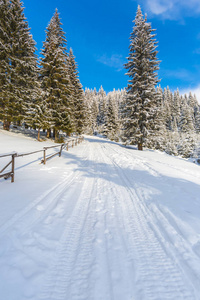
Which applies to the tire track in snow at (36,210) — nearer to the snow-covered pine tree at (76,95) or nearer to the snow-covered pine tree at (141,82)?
the snow-covered pine tree at (141,82)

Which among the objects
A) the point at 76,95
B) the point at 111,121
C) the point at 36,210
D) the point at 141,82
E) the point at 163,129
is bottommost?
the point at 36,210

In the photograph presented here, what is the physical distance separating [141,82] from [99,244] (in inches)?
726

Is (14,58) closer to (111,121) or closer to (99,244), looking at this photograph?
(99,244)

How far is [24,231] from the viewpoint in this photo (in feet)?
8.57

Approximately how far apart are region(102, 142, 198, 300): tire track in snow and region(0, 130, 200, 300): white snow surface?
1cm

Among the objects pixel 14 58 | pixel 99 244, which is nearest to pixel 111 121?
pixel 14 58

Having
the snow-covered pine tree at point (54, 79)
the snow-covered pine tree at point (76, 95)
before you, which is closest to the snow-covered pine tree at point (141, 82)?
the snow-covered pine tree at point (54, 79)

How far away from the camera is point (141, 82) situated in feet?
55.0

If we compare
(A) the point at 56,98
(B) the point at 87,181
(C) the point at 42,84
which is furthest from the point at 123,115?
(B) the point at 87,181

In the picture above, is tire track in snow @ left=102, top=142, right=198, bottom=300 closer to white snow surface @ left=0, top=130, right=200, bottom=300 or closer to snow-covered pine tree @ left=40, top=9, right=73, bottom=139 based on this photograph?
white snow surface @ left=0, top=130, right=200, bottom=300

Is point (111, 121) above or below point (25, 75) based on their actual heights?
below

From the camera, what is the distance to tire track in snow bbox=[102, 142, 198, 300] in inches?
64.1

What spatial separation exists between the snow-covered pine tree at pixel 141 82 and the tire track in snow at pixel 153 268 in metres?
14.5

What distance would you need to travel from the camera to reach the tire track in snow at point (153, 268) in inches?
64.1
